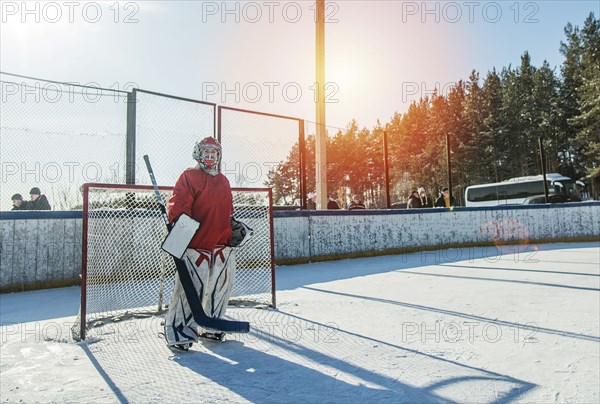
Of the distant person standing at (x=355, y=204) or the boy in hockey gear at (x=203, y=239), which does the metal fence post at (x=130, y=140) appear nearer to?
the boy in hockey gear at (x=203, y=239)

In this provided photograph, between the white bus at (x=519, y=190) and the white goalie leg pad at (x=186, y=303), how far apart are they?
2646 centimetres

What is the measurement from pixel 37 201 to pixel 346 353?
6.69m

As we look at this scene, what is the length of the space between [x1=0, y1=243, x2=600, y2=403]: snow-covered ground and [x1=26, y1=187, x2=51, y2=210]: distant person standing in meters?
2.14

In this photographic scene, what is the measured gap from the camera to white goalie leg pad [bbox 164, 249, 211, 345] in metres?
3.28

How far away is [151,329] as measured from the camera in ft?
13.1

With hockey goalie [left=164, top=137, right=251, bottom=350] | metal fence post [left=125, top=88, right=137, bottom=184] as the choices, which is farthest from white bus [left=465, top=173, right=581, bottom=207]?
hockey goalie [left=164, top=137, right=251, bottom=350]

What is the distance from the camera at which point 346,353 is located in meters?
3.11

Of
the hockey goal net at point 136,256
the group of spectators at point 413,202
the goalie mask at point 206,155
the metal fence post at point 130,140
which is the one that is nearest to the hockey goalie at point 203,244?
the goalie mask at point 206,155

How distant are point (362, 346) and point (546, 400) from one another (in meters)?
1.36

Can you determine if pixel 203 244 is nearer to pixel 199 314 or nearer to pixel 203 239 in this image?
pixel 203 239

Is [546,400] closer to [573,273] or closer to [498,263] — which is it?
[573,273]

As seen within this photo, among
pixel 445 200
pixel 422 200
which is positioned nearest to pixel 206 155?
pixel 445 200

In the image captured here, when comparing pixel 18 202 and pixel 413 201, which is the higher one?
pixel 413 201

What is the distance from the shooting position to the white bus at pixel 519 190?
2511 centimetres
